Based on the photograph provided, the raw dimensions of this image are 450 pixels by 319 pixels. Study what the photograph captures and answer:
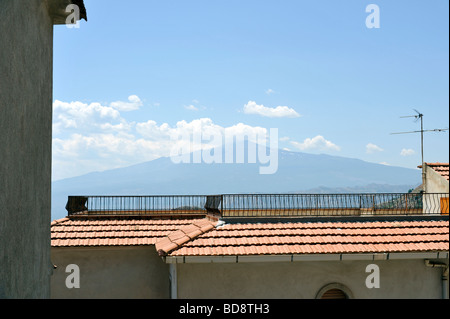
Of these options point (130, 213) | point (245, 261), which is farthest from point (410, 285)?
point (130, 213)

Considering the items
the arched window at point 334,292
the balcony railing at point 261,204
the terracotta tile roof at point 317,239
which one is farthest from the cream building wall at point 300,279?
the balcony railing at point 261,204

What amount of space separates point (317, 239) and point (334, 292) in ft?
5.04

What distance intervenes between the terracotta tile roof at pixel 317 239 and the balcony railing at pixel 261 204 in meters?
0.84

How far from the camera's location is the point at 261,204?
15.9 metres

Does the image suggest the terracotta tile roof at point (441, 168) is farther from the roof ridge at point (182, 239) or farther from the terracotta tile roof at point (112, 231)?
the roof ridge at point (182, 239)

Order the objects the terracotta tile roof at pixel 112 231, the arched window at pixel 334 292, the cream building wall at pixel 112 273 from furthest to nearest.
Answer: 1. the cream building wall at pixel 112 273
2. the terracotta tile roof at pixel 112 231
3. the arched window at pixel 334 292

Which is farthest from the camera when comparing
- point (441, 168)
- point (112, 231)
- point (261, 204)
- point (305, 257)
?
point (441, 168)

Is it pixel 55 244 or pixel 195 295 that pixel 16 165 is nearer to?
pixel 195 295

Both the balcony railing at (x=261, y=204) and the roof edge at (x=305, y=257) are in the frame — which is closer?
the roof edge at (x=305, y=257)

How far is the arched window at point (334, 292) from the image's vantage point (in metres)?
13.2

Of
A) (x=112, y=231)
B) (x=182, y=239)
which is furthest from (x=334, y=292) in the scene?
(x=112, y=231)

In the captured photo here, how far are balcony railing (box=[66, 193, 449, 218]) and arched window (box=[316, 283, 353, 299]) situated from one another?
2.57 metres

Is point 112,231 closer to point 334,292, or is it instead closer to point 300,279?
point 300,279
